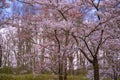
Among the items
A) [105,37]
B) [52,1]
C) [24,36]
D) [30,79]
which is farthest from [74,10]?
[30,79]

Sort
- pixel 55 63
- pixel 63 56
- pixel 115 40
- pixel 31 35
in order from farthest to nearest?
pixel 31 35, pixel 55 63, pixel 63 56, pixel 115 40

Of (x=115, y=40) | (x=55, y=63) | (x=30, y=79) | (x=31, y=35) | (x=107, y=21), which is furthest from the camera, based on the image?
(x=30, y=79)

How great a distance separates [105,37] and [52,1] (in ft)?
6.25

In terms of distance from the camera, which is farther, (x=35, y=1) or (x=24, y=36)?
(x=24, y=36)

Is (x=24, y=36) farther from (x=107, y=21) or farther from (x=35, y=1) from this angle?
(x=107, y=21)

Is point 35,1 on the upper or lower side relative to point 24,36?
upper

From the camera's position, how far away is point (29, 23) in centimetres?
1017

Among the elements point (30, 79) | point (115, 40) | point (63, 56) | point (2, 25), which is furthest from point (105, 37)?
point (30, 79)

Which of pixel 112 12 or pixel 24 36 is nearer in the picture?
pixel 112 12

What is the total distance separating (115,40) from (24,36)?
176 inches

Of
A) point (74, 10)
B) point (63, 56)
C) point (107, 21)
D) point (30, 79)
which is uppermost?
point (74, 10)

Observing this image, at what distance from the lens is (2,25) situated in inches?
449

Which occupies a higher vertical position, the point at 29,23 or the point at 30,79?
the point at 29,23

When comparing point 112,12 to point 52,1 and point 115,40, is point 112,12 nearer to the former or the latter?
point 115,40
